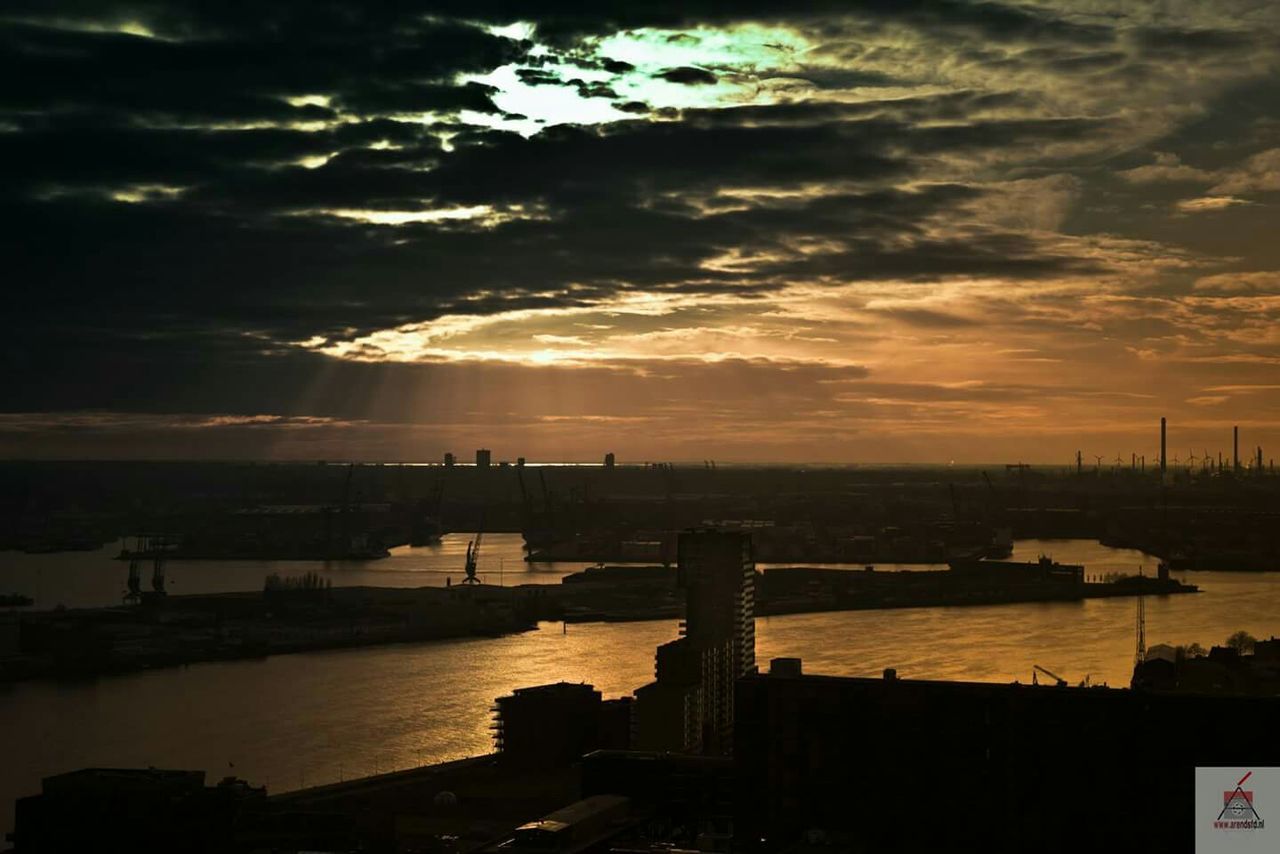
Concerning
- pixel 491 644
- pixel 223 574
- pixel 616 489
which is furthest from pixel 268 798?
pixel 616 489

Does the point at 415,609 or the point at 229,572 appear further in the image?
the point at 229,572

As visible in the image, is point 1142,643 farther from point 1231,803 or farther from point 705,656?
point 1231,803
